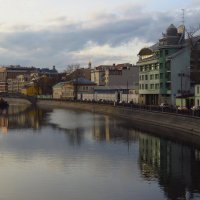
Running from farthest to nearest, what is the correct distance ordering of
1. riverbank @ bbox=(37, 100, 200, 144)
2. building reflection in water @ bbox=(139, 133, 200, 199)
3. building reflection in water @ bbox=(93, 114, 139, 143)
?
building reflection in water @ bbox=(93, 114, 139, 143)
riverbank @ bbox=(37, 100, 200, 144)
building reflection in water @ bbox=(139, 133, 200, 199)

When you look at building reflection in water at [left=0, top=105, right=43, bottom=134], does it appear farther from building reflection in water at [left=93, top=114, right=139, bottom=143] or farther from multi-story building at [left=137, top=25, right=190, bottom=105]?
multi-story building at [left=137, top=25, right=190, bottom=105]

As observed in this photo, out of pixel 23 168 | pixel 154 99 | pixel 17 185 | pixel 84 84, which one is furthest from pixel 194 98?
pixel 84 84

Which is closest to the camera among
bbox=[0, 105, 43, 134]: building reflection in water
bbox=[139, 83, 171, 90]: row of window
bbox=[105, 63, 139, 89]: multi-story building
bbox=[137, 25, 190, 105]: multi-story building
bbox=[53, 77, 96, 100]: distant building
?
bbox=[0, 105, 43, 134]: building reflection in water

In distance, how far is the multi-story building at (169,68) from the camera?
93500 millimetres

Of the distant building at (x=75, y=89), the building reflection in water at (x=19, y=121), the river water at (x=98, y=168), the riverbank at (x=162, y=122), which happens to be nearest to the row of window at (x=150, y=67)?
the riverbank at (x=162, y=122)

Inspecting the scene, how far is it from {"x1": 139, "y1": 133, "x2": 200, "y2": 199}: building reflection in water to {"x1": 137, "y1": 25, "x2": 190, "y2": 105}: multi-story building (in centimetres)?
3940

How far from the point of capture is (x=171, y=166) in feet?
128

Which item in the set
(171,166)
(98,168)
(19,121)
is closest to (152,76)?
(19,121)

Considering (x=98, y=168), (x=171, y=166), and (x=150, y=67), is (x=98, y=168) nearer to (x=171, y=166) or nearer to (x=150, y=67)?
(x=171, y=166)

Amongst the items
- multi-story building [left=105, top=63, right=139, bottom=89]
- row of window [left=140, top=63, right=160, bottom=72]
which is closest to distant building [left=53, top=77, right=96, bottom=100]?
multi-story building [left=105, top=63, right=139, bottom=89]

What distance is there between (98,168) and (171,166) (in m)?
5.95

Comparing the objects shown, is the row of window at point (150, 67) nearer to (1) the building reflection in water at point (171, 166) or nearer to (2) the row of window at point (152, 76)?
(2) the row of window at point (152, 76)

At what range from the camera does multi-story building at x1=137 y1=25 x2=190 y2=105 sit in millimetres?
93500

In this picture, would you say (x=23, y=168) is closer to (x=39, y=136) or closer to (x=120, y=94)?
(x=39, y=136)
